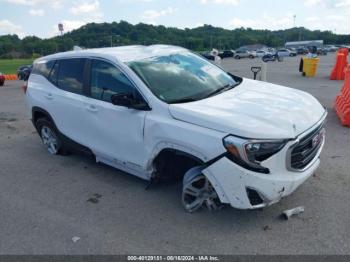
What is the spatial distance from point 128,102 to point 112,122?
532mm

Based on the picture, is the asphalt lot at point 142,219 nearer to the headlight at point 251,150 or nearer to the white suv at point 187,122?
the white suv at point 187,122

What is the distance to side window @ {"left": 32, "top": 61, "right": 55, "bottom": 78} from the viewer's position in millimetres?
5352

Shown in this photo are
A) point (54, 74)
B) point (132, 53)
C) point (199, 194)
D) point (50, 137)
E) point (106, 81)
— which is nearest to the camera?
point (199, 194)

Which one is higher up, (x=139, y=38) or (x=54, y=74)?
(x=54, y=74)

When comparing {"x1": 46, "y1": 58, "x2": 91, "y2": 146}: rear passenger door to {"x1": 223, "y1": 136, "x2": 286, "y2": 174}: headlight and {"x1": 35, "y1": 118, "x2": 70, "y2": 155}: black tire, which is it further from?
{"x1": 223, "y1": 136, "x2": 286, "y2": 174}: headlight

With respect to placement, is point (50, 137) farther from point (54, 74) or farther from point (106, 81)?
point (106, 81)

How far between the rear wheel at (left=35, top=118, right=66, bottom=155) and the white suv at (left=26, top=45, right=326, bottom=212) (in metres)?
0.13

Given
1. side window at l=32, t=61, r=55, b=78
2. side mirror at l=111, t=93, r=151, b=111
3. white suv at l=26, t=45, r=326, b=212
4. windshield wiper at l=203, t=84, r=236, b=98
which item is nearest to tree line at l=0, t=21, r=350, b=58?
side window at l=32, t=61, r=55, b=78

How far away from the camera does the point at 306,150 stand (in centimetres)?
338

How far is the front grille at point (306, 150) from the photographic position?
10.5 ft

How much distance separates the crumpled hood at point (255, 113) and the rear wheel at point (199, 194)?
65 cm

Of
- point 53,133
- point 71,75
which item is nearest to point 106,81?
point 71,75

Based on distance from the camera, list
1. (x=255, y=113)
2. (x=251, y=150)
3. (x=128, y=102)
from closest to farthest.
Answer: (x=251, y=150)
(x=255, y=113)
(x=128, y=102)

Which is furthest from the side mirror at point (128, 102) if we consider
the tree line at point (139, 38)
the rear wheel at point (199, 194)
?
the tree line at point (139, 38)
